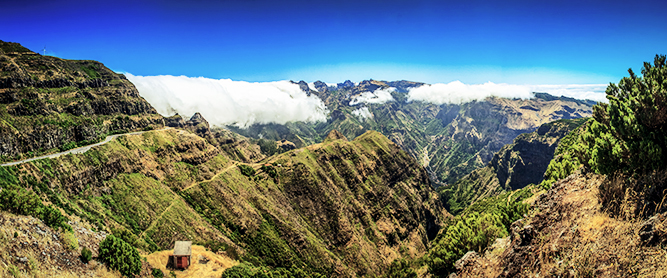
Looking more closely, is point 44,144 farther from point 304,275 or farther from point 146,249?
point 304,275

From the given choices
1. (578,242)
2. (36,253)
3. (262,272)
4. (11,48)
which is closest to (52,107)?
(11,48)

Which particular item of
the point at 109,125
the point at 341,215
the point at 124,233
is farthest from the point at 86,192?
the point at 341,215

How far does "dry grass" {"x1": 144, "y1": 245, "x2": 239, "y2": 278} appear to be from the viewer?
77.6 metres

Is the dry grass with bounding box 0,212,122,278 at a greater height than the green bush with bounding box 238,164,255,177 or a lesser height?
greater

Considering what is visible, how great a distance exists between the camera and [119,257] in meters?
56.0

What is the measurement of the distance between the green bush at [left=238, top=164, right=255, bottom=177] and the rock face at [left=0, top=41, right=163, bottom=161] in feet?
217

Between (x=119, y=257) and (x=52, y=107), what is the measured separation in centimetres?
11262

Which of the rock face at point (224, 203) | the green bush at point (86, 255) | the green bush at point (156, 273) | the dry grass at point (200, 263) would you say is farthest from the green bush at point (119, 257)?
the rock face at point (224, 203)

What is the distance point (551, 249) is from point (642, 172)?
46.2ft

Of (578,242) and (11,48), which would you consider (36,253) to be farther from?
(11,48)

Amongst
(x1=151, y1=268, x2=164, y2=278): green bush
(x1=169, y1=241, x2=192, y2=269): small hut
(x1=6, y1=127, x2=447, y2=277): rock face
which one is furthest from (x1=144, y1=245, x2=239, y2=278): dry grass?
(x1=6, y1=127, x2=447, y2=277): rock face

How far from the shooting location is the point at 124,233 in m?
76.5

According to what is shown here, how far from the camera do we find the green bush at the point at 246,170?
521 feet

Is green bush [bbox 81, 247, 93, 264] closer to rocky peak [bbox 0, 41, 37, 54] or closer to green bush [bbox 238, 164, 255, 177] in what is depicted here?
green bush [bbox 238, 164, 255, 177]
